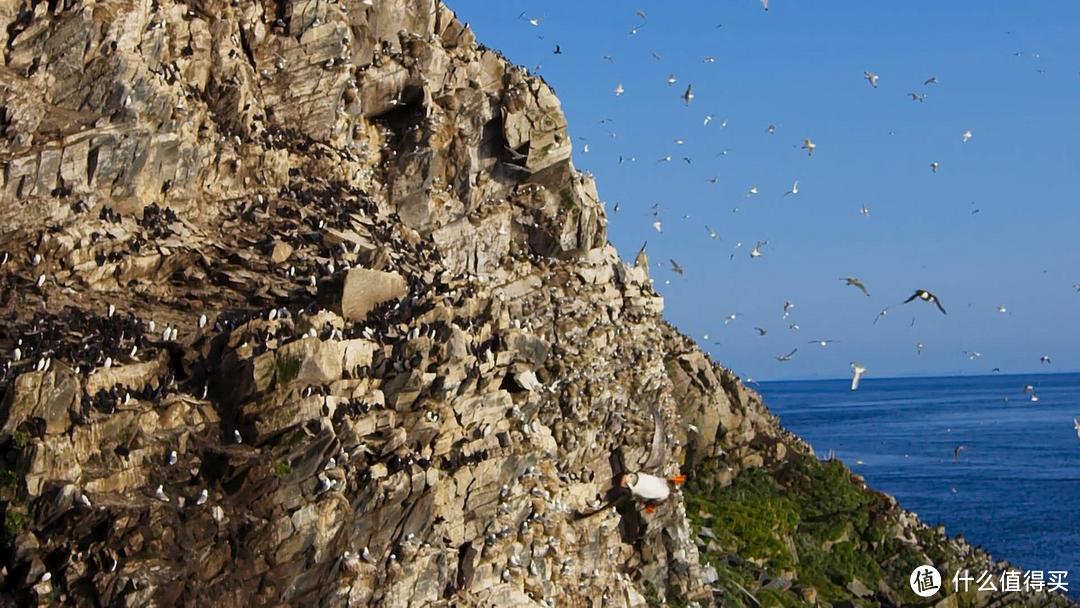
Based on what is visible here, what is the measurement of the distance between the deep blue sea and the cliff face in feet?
98.9

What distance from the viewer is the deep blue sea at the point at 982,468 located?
67938 mm

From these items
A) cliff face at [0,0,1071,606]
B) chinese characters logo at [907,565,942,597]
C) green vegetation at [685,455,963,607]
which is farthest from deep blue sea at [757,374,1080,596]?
cliff face at [0,0,1071,606]

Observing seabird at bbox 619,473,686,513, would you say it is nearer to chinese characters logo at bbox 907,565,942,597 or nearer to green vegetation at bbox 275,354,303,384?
green vegetation at bbox 275,354,303,384

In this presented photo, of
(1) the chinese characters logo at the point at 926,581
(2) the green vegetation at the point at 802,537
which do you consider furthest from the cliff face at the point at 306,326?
(1) the chinese characters logo at the point at 926,581

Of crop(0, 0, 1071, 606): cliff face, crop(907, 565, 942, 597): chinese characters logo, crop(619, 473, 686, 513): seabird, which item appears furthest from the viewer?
crop(907, 565, 942, 597): chinese characters logo

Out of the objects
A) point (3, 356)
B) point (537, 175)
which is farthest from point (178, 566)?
point (537, 175)

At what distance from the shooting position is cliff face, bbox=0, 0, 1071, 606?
22.1 meters

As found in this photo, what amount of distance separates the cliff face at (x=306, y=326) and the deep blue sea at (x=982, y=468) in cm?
3015

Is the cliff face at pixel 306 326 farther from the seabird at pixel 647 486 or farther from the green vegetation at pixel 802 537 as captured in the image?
the green vegetation at pixel 802 537

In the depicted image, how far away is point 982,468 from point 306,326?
73440 mm

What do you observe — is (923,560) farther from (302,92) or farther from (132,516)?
(132,516)

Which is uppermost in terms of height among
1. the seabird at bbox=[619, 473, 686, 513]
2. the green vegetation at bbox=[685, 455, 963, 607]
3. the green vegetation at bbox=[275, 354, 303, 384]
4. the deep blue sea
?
the deep blue sea

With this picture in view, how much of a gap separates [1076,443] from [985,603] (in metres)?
62.4

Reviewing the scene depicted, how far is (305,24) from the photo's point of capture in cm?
3481
